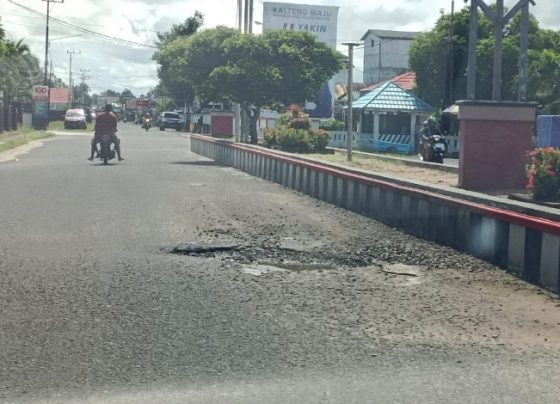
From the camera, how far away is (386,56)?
96688 mm

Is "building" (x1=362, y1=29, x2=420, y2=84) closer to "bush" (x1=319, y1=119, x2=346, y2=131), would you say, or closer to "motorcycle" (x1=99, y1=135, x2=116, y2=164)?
"bush" (x1=319, y1=119, x2=346, y2=131)

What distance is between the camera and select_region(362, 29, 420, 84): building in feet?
314

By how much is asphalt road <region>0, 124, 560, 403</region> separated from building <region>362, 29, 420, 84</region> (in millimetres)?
84813

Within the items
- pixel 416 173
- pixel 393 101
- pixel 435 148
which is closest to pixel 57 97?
pixel 393 101

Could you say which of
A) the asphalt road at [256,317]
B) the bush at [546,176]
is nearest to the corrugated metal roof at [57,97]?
the asphalt road at [256,317]

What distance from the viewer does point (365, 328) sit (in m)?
6.93

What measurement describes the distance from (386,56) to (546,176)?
85730 mm

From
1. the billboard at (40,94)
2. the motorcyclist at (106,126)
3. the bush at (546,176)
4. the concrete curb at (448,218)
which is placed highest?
the billboard at (40,94)

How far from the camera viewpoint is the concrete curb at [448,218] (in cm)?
871

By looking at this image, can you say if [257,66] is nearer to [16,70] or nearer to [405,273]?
[405,273]

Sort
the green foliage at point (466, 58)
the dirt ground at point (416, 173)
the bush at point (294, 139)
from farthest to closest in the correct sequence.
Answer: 1. the green foliage at point (466, 58)
2. the bush at point (294, 139)
3. the dirt ground at point (416, 173)

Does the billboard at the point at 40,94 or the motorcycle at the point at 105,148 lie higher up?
the billboard at the point at 40,94

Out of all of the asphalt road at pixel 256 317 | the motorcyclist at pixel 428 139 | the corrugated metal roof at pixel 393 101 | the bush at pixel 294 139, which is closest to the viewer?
the asphalt road at pixel 256 317

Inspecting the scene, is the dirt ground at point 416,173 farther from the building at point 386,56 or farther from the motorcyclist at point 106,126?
the building at point 386,56
